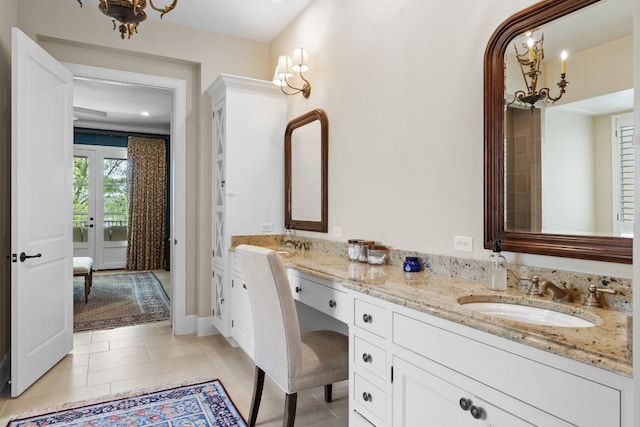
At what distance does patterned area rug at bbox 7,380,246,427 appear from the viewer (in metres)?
2.25

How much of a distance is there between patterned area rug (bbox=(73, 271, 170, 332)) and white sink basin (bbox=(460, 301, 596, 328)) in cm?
392

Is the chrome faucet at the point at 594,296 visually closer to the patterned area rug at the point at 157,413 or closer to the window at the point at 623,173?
the window at the point at 623,173

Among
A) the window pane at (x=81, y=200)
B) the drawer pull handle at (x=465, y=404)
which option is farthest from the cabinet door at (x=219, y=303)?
the window pane at (x=81, y=200)

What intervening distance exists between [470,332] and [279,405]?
1.70 m

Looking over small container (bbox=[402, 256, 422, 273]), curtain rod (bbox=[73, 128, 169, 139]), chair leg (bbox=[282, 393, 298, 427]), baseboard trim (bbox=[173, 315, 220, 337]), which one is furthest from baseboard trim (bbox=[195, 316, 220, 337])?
curtain rod (bbox=[73, 128, 169, 139])

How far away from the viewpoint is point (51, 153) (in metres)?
3.04

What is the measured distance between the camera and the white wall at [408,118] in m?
1.90

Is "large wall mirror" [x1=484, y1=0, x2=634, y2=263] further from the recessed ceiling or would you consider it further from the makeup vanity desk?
the recessed ceiling

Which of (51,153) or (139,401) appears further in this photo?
(51,153)

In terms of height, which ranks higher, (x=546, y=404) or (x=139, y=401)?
(x=546, y=404)

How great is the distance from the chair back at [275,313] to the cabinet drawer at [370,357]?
0.31 m

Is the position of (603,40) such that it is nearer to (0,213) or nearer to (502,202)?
(502,202)

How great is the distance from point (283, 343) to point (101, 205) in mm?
7255

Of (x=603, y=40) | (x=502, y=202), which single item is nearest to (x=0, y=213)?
(x=502, y=202)
